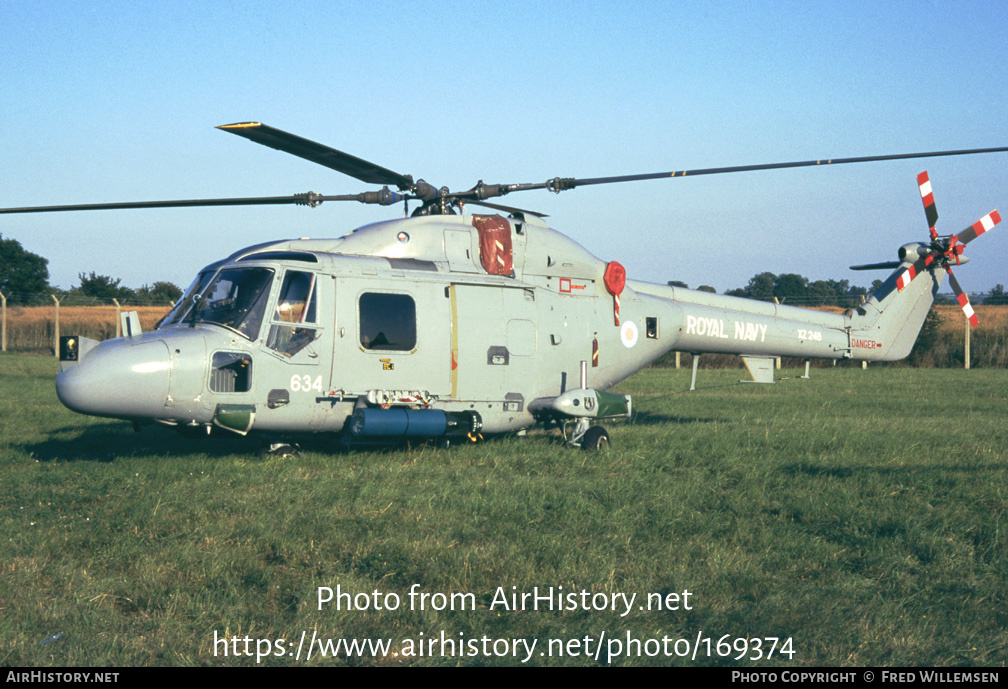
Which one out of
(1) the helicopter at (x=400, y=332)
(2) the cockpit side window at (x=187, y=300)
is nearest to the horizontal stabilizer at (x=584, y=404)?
(1) the helicopter at (x=400, y=332)

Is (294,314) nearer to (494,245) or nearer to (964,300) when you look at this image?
(494,245)

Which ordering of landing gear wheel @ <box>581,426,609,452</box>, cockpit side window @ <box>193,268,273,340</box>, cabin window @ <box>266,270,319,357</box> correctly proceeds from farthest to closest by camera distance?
landing gear wheel @ <box>581,426,609,452</box> < cabin window @ <box>266,270,319,357</box> < cockpit side window @ <box>193,268,273,340</box>

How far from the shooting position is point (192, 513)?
22.8ft

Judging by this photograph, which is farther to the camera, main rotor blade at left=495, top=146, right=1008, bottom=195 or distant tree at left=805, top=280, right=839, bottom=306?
distant tree at left=805, top=280, right=839, bottom=306

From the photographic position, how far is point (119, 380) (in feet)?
27.7

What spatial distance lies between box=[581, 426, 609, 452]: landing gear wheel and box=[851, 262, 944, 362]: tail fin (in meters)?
6.20

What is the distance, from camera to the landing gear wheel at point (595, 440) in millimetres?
10766

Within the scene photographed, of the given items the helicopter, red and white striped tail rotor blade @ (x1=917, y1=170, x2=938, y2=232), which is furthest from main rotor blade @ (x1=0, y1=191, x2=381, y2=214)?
red and white striped tail rotor blade @ (x1=917, y1=170, x2=938, y2=232)

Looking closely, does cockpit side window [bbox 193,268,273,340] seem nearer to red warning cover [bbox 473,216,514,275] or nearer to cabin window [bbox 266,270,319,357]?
cabin window [bbox 266,270,319,357]

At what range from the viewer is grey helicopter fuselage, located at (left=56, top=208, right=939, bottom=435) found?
887 centimetres
